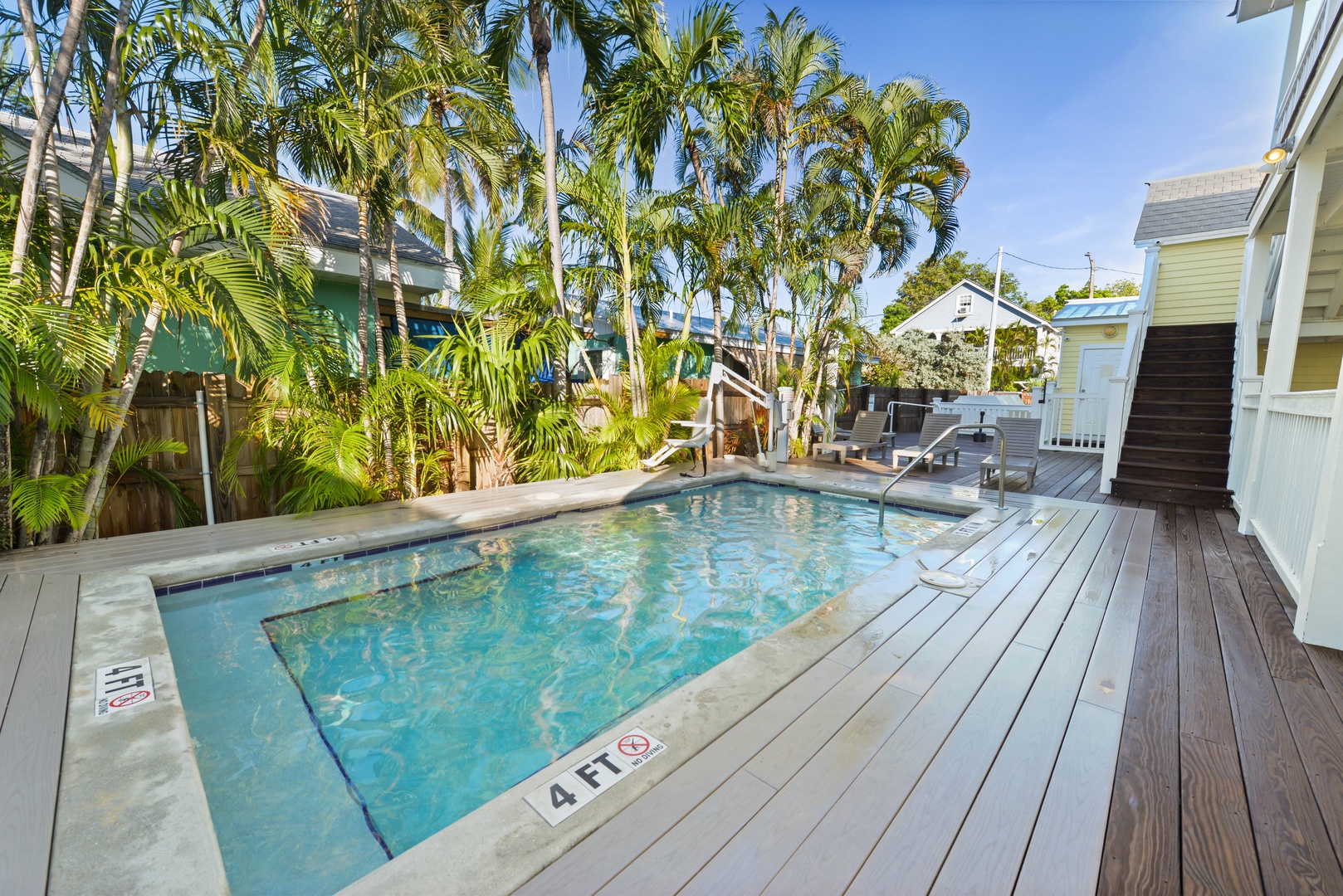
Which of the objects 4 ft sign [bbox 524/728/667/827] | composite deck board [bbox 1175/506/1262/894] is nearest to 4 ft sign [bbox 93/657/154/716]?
4 ft sign [bbox 524/728/667/827]

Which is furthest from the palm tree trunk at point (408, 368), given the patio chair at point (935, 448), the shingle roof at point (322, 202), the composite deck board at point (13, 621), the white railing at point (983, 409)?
the white railing at point (983, 409)

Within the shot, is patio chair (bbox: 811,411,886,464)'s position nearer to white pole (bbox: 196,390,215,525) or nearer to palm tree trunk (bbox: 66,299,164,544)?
white pole (bbox: 196,390,215,525)

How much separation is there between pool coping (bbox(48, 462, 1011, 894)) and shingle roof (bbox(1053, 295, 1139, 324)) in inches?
387

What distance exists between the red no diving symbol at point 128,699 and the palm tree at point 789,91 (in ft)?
25.2

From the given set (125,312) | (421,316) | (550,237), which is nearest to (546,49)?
(550,237)

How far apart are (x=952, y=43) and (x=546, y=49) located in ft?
29.9

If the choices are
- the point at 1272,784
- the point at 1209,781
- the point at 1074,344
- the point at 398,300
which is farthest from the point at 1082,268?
the point at 1209,781

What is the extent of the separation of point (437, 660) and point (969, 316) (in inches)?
829

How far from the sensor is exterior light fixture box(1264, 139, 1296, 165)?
3.82 metres

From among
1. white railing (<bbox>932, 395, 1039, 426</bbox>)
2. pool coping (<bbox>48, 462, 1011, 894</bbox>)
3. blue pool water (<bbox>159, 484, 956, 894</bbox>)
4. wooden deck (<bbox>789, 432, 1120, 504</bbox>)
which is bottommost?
blue pool water (<bbox>159, 484, 956, 894</bbox>)

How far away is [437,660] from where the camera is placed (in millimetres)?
2895

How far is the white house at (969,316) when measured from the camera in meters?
18.6

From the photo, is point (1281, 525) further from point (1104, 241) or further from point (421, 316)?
point (1104, 241)

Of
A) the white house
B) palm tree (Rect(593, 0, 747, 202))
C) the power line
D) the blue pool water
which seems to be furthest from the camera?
the power line
